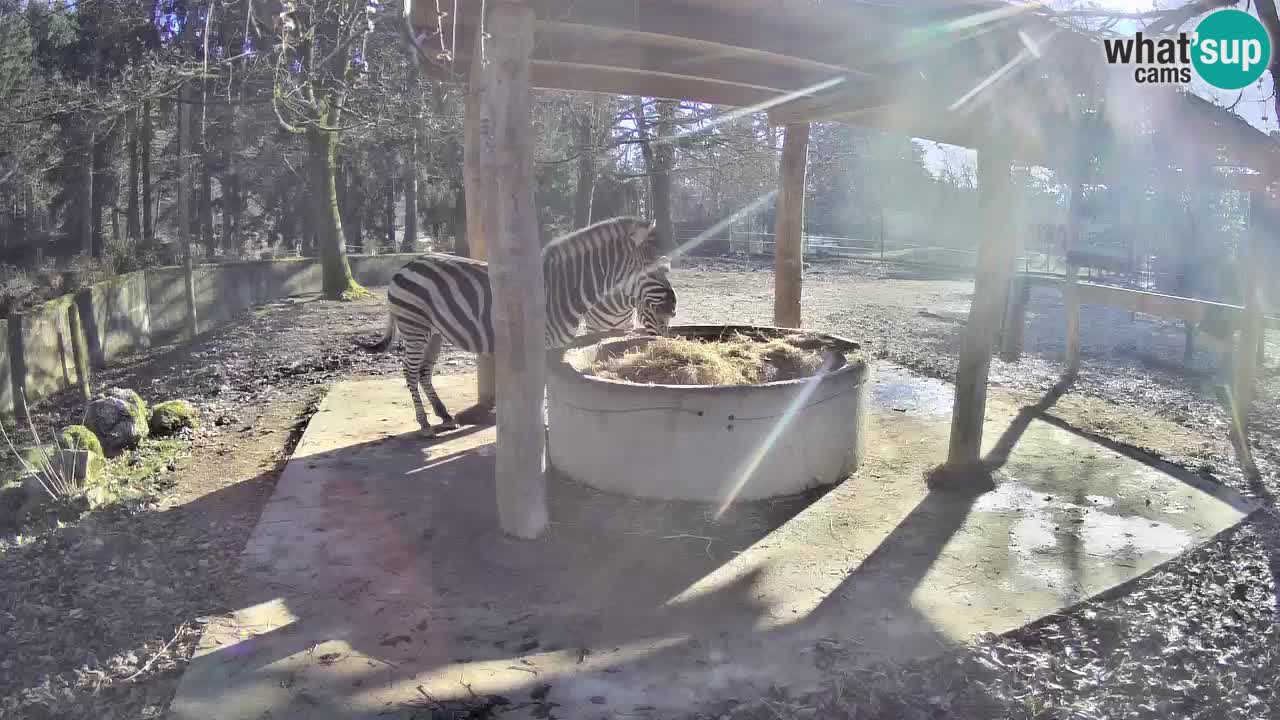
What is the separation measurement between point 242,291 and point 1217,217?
73.5 ft

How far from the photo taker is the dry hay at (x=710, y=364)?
6137 millimetres

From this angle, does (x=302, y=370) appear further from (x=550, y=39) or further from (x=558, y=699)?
(x=558, y=699)

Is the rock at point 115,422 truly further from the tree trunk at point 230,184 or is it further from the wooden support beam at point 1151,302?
the tree trunk at point 230,184

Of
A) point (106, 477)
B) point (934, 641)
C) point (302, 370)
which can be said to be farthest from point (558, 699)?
point (302, 370)

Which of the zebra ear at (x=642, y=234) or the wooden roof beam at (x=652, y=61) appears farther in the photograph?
the zebra ear at (x=642, y=234)

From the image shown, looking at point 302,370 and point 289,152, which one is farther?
point 289,152

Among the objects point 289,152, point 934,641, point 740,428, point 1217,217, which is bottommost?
point 934,641

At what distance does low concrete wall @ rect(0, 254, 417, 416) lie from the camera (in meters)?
11.5

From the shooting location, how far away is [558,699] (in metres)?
3.44

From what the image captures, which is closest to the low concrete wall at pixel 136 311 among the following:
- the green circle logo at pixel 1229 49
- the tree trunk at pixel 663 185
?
A: the tree trunk at pixel 663 185

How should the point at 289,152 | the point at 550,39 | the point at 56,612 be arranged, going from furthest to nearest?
the point at 289,152 → the point at 550,39 → the point at 56,612

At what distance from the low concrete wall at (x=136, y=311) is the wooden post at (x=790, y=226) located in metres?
10.1

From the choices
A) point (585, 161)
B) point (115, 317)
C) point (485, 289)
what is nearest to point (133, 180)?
point (115, 317)

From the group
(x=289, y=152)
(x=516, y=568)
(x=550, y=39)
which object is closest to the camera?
(x=516, y=568)
